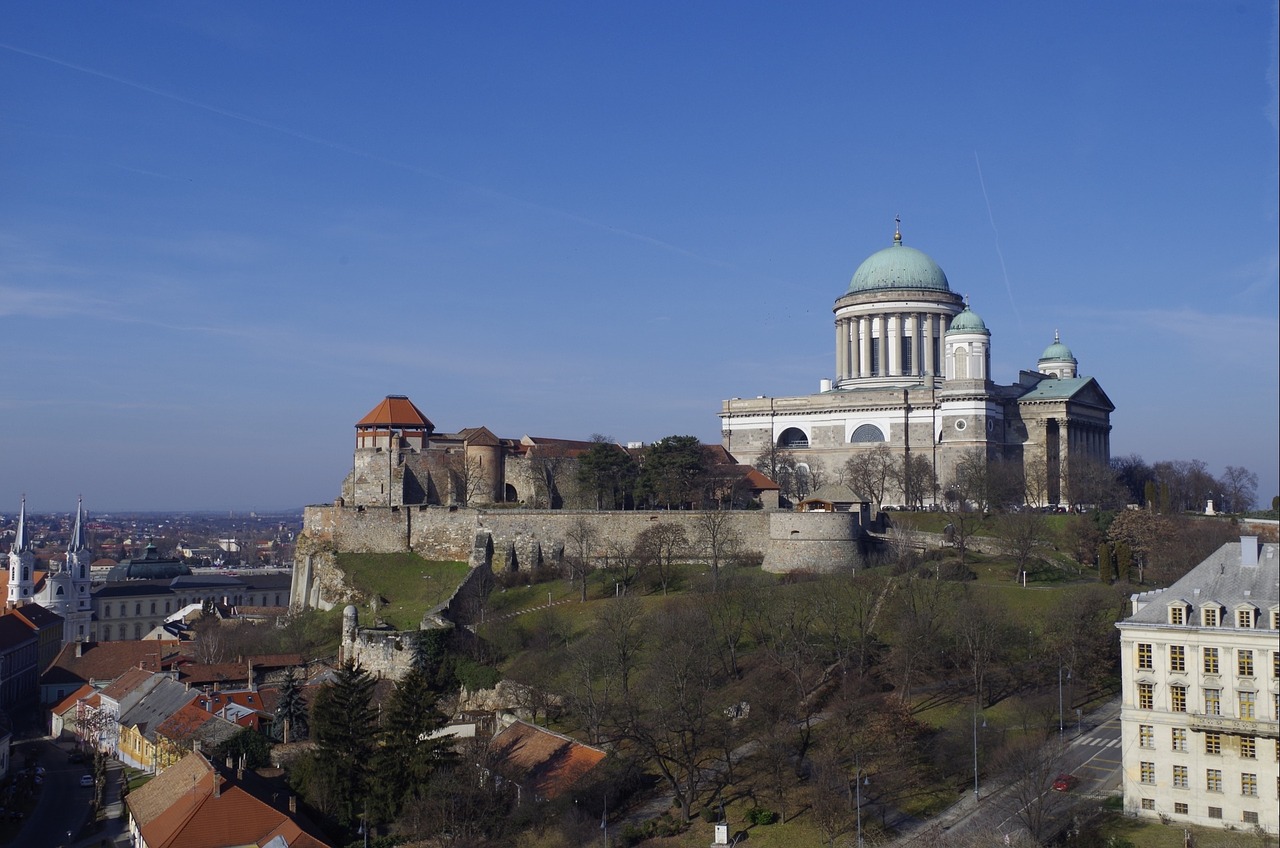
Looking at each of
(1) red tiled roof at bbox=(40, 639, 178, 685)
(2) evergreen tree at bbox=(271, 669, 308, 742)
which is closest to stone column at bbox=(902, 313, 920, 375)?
(1) red tiled roof at bbox=(40, 639, 178, 685)

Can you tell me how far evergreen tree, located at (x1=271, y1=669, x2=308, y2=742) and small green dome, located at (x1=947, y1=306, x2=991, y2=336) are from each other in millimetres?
48670

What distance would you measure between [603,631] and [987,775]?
578 inches

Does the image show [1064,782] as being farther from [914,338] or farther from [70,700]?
[914,338]

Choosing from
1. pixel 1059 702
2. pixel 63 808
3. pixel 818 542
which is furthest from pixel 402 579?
pixel 1059 702

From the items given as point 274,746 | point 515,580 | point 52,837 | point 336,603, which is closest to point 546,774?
point 274,746

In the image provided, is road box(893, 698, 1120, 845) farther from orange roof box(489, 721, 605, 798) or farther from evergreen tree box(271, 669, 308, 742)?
evergreen tree box(271, 669, 308, 742)

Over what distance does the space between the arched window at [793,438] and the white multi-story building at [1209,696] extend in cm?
5154

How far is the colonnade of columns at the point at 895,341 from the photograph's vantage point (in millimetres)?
87250

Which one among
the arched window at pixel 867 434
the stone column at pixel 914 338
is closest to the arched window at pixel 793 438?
the arched window at pixel 867 434

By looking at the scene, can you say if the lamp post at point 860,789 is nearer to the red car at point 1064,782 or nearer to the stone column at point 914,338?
the red car at point 1064,782

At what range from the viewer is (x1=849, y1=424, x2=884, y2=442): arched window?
80906 millimetres

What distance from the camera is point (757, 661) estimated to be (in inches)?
1679

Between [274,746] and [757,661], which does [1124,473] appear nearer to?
[757,661]

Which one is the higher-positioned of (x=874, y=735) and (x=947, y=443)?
(x=947, y=443)
